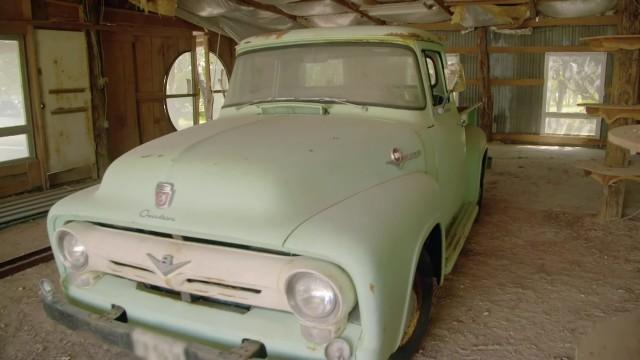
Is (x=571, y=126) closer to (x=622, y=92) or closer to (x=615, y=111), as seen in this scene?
(x=622, y=92)

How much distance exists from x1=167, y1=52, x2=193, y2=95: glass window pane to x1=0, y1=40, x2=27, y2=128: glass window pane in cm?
265

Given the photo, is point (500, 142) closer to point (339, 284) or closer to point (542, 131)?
point (542, 131)

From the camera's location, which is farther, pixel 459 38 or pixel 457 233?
pixel 459 38

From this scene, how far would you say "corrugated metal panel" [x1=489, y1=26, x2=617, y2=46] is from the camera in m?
9.83

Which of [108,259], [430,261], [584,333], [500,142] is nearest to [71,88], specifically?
[108,259]

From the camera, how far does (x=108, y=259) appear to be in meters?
2.30

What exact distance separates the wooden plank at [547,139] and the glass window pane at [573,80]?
0.54 meters

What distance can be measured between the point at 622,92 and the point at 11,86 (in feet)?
23.3

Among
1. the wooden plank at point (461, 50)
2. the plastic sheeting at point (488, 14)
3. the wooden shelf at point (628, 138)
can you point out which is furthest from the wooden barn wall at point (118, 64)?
the wooden shelf at point (628, 138)

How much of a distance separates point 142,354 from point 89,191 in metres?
1.02

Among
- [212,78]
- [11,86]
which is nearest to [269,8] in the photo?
[212,78]

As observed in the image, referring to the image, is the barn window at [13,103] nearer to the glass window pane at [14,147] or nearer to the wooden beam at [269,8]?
the glass window pane at [14,147]

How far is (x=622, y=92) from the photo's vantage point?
18.5 feet

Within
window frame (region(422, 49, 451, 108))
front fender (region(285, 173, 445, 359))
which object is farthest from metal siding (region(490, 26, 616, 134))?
front fender (region(285, 173, 445, 359))
